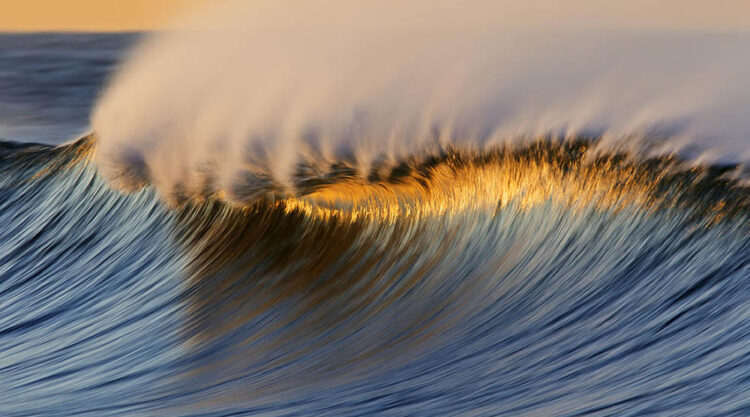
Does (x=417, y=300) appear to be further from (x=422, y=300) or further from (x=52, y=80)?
(x=52, y=80)

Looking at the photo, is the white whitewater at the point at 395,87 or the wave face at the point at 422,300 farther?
the white whitewater at the point at 395,87

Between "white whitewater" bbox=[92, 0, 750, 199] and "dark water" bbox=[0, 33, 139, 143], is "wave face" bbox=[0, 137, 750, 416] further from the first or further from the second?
"dark water" bbox=[0, 33, 139, 143]

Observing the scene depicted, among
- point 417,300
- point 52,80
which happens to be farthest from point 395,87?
point 52,80

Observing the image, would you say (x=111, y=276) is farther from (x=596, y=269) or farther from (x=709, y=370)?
(x=709, y=370)

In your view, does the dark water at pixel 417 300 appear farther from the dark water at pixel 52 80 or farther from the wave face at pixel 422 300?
the dark water at pixel 52 80

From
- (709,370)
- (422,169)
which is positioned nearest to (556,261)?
(422,169)

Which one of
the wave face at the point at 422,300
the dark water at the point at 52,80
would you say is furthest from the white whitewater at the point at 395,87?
the dark water at the point at 52,80

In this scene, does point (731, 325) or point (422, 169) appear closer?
point (731, 325)
